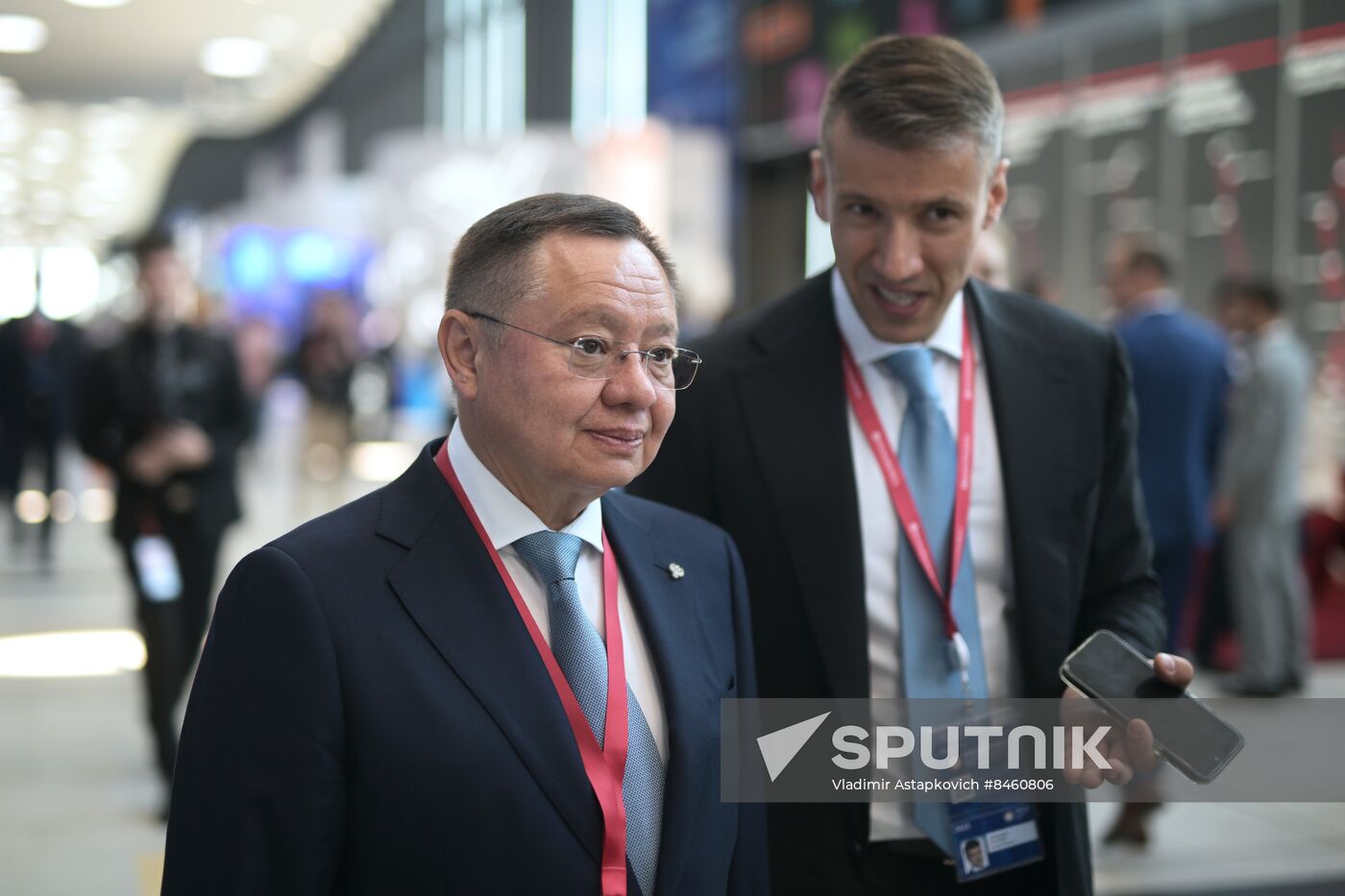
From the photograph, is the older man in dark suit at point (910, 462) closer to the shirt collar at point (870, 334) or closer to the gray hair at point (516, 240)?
the shirt collar at point (870, 334)

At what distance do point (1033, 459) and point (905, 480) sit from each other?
19 centimetres

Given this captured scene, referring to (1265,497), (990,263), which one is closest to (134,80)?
(1265,497)

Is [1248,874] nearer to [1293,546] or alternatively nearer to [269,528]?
[1293,546]

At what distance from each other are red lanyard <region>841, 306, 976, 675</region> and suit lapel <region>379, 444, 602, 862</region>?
2.06 feet

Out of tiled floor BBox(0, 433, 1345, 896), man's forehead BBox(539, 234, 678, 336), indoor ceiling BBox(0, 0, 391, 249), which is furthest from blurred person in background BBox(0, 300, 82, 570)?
man's forehead BBox(539, 234, 678, 336)

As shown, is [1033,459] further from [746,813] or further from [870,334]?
[746,813]

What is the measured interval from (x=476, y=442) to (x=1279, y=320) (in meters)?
5.86

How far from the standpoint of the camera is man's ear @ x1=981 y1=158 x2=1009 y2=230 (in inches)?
74.2

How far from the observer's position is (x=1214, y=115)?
7.86 m

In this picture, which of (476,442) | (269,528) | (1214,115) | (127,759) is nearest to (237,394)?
(127,759)

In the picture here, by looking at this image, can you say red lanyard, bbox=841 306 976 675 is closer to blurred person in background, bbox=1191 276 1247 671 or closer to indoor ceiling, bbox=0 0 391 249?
blurred person in background, bbox=1191 276 1247 671

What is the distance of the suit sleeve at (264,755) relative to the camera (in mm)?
1368

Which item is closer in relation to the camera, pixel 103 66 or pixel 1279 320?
pixel 1279 320

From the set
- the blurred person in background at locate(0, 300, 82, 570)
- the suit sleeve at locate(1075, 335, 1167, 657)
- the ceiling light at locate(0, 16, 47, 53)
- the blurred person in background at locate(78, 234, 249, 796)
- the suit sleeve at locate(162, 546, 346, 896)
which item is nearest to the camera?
the suit sleeve at locate(162, 546, 346, 896)
